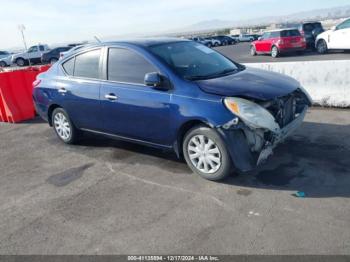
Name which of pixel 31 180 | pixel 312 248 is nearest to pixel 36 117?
pixel 31 180

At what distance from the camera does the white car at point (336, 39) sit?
1693 centimetres

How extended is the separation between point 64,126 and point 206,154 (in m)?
3.09

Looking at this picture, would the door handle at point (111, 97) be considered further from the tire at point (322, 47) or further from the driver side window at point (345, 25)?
the tire at point (322, 47)

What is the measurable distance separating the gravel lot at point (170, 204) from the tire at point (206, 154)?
0.15 meters

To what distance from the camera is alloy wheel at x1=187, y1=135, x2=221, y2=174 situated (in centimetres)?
445

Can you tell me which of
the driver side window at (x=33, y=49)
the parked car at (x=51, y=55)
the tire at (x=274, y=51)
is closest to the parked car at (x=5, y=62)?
the driver side window at (x=33, y=49)

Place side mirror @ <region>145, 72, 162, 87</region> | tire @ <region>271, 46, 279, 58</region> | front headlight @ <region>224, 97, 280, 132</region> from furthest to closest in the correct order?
tire @ <region>271, 46, 279, 58</region>
side mirror @ <region>145, 72, 162, 87</region>
front headlight @ <region>224, 97, 280, 132</region>

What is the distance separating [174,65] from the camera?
4.89 meters

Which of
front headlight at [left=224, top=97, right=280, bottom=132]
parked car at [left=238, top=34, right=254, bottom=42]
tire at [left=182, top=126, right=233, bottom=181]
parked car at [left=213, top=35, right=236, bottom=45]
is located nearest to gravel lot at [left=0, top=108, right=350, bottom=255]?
tire at [left=182, top=126, right=233, bottom=181]

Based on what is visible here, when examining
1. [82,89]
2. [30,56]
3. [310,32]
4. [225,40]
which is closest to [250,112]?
[82,89]

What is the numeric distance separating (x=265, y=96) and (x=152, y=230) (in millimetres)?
2051

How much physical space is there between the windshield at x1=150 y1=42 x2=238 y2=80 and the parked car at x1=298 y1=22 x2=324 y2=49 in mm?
17052

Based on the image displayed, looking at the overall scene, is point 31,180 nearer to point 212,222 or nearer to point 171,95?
point 171,95

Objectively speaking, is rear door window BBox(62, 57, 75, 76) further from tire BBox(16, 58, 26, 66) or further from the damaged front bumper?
tire BBox(16, 58, 26, 66)
